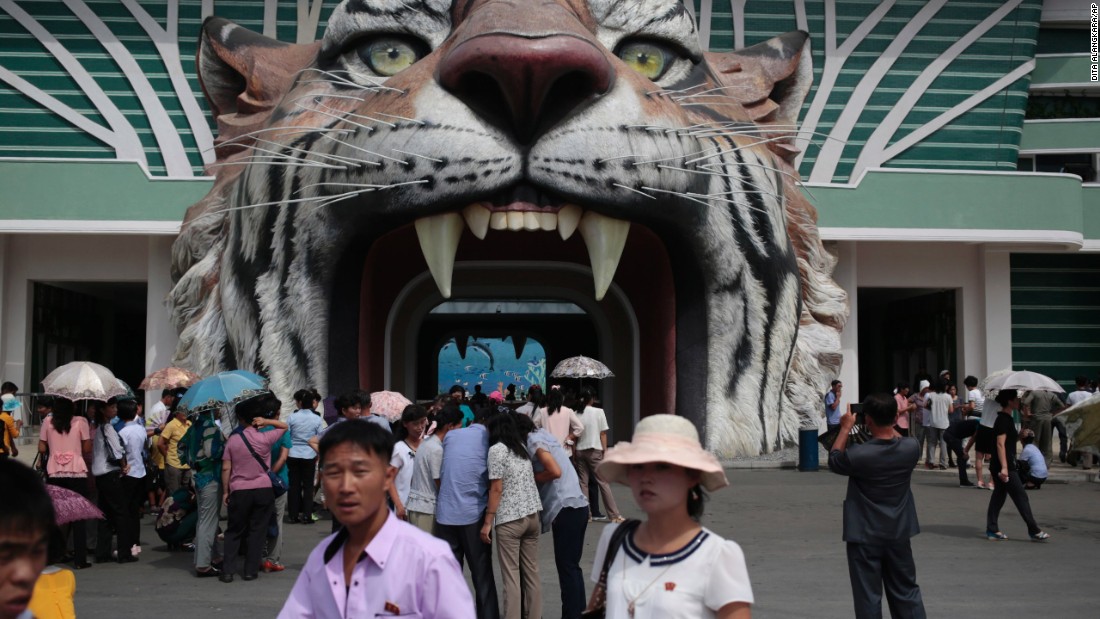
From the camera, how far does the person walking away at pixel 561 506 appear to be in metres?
5.55

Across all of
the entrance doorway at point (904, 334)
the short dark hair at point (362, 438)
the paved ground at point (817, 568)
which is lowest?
the paved ground at point (817, 568)

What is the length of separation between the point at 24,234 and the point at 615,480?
607 inches

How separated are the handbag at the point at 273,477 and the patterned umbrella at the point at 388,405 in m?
1.06

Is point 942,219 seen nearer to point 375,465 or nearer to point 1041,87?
point 1041,87

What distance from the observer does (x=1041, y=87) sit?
2014 centimetres

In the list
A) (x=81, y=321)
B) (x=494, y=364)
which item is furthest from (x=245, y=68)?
(x=494, y=364)

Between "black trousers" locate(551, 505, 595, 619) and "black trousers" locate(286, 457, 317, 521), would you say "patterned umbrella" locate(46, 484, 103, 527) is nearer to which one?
"black trousers" locate(551, 505, 595, 619)

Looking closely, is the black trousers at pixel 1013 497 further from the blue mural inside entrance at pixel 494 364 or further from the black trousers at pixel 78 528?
the blue mural inside entrance at pixel 494 364

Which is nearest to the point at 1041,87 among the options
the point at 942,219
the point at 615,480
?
the point at 942,219

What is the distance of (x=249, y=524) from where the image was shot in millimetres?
6871

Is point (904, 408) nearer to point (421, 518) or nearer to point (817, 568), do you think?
point (817, 568)

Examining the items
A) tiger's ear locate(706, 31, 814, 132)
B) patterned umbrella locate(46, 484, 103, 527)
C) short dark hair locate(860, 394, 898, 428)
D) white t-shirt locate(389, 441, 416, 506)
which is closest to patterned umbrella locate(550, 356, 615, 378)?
tiger's ear locate(706, 31, 814, 132)

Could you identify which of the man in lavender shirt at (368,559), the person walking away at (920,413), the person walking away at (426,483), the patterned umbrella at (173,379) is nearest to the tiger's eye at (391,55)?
the patterned umbrella at (173,379)

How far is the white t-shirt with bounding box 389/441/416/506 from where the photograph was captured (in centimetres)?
609
